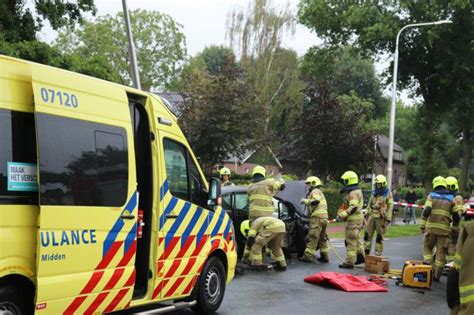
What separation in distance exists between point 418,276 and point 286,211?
359 centimetres

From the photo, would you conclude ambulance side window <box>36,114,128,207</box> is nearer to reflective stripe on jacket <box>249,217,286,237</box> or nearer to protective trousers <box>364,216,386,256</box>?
reflective stripe on jacket <box>249,217,286,237</box>

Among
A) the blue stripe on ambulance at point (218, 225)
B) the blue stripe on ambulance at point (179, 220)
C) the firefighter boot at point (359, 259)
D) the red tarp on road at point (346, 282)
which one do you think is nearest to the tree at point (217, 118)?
the firefighter boot at point (359, 259)

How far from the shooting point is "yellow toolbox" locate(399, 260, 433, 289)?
10578 millimetres

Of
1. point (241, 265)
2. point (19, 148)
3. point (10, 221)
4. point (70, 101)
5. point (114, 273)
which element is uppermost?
point (70, 101)

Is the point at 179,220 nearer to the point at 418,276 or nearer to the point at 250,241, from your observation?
the point at 250,241

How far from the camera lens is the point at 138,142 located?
6.73 m

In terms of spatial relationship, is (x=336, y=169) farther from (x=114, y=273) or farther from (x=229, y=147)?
(x=114, y=273)

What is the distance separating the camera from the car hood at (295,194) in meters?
13.7

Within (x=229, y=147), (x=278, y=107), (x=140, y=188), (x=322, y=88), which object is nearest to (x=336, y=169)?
(x=322, y=88)

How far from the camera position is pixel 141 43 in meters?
56.2

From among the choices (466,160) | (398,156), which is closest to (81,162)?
(466,160)

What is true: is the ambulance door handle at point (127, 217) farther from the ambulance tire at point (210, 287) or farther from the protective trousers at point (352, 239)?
the protective trousers at point (352, 239)

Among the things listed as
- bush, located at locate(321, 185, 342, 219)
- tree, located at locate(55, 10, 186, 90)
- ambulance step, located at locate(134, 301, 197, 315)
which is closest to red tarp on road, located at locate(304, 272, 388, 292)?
ambulance step, located at locate(134, 301, 197, 315)

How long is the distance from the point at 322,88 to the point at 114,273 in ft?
89.0
